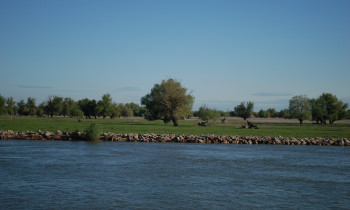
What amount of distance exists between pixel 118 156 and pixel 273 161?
10.2m

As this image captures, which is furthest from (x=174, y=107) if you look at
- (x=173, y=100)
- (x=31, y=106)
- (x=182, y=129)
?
(x=31, y=106)

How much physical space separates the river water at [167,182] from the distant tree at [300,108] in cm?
7794

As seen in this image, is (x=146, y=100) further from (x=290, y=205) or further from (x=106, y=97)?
(x=290, y=205)

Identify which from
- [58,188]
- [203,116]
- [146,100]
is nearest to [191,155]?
[58,188]

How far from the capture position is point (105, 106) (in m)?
122

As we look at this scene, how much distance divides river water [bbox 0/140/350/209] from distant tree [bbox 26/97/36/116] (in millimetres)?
130916

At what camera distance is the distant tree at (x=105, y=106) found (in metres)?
121

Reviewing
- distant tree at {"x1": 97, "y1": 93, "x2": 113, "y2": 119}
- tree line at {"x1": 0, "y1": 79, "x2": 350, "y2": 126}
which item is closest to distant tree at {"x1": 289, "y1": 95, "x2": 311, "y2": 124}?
tree line at {"x1": 0, "y1": 79, "x2": 350, "y2": 126}

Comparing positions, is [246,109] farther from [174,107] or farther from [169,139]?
[169,139]

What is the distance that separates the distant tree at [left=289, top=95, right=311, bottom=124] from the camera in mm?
95438

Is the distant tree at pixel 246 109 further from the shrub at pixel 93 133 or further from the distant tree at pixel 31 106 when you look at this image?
the shrub at pixel 93 133

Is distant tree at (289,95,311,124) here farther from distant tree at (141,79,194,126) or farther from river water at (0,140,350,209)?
river water at (0,140,350,209)

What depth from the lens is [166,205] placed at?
35.1ft

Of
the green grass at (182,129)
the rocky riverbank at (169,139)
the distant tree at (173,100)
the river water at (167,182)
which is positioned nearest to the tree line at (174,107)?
the distant tree at (173,100)
